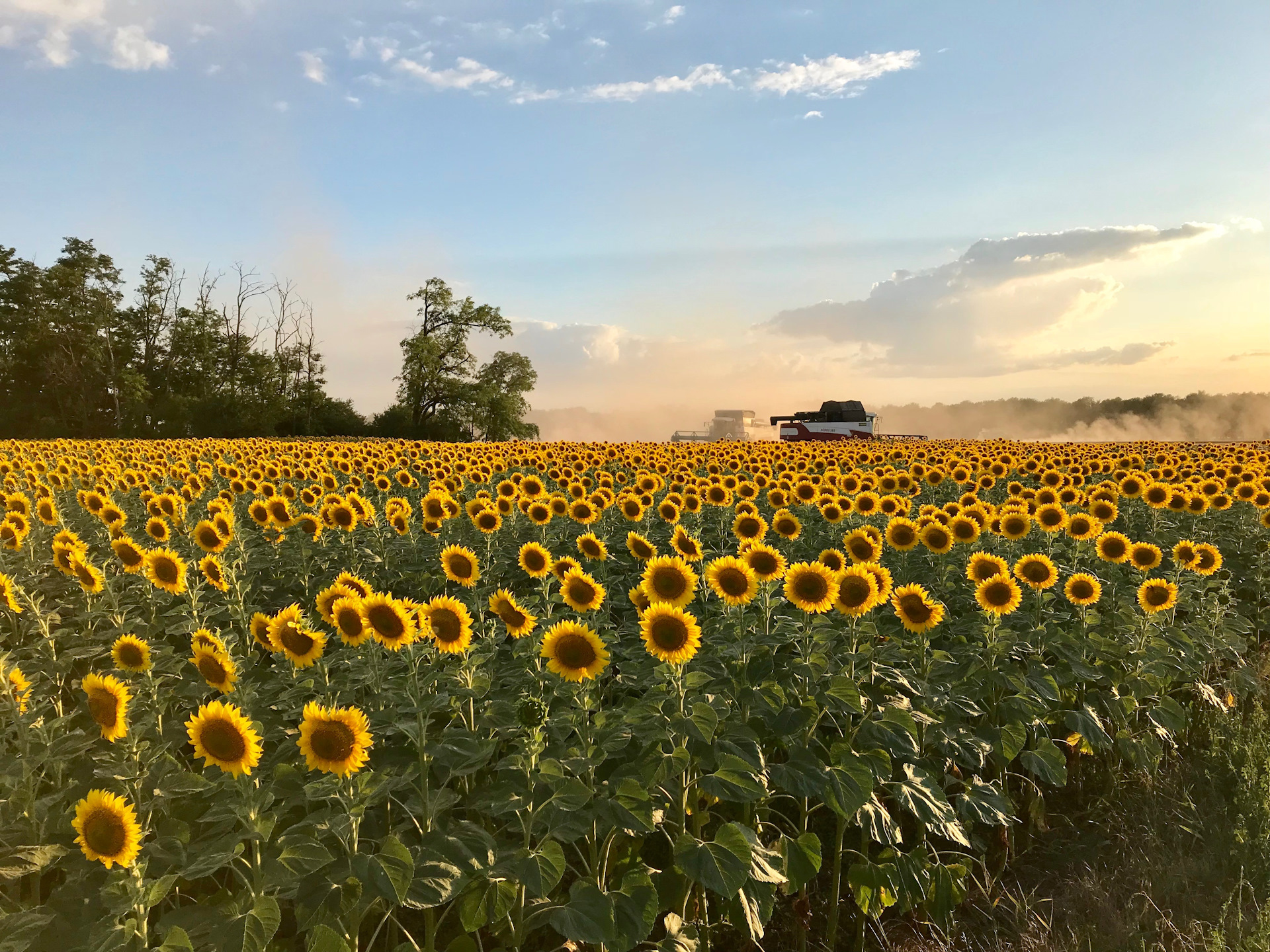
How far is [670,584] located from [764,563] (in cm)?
75

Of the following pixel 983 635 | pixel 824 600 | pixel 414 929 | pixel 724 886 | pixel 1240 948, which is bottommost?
pixel 414 929

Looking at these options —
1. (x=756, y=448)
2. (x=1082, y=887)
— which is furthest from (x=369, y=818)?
(x=756, y=448)

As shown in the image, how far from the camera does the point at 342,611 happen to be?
4.43 meters

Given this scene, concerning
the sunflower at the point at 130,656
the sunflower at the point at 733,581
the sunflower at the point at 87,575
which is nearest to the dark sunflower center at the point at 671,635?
the sunflower at the point at 733,581

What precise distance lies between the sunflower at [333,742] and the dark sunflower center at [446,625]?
1127 mm

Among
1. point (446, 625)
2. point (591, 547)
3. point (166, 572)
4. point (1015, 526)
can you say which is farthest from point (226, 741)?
point (1015, 526)

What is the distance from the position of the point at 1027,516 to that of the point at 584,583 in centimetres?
602

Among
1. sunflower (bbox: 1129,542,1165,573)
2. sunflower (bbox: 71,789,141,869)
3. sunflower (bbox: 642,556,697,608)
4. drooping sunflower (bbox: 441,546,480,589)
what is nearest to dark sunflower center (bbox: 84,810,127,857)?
sunflower (bbox: 71,789,141,869)

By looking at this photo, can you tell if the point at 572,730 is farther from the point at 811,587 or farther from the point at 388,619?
the point at 811,587

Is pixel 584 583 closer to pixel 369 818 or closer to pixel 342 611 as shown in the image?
pixel 342 611

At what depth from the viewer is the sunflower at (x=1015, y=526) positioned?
328 inches

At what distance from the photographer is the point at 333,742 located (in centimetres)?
335

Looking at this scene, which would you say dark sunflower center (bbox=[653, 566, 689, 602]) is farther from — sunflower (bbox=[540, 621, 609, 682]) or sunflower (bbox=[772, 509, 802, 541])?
sunflower (bbox=[772, 509, 802, 541])

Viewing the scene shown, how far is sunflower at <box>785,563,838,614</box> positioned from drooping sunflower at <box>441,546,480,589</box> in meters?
2.73
